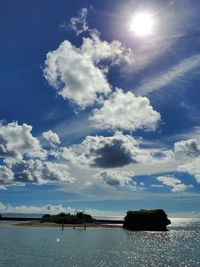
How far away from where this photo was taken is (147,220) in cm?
18962

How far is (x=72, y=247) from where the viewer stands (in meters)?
99.2

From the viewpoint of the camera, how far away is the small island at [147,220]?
190 m

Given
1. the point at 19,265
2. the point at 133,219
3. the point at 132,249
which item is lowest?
the point at 19,265

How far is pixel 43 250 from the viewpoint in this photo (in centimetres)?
9206

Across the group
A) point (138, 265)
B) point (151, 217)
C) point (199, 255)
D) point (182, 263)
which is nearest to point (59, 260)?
point (138, 265)

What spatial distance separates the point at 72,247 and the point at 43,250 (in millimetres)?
9316

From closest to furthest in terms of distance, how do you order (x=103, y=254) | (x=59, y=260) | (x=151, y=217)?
(x=59, y=260)
(x=103, y=254)
(x=151, y=217)

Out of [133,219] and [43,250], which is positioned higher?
[133,219]

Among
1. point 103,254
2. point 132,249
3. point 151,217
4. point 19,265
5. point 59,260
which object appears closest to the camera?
point 19,265

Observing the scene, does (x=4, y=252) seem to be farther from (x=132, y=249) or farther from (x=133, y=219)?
(x=133, y=219)

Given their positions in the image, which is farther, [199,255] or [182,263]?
[199,255]

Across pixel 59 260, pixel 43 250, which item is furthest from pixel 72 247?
pixel 59 260

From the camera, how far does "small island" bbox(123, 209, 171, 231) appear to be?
18962cm

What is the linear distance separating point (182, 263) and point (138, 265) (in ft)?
30.5
